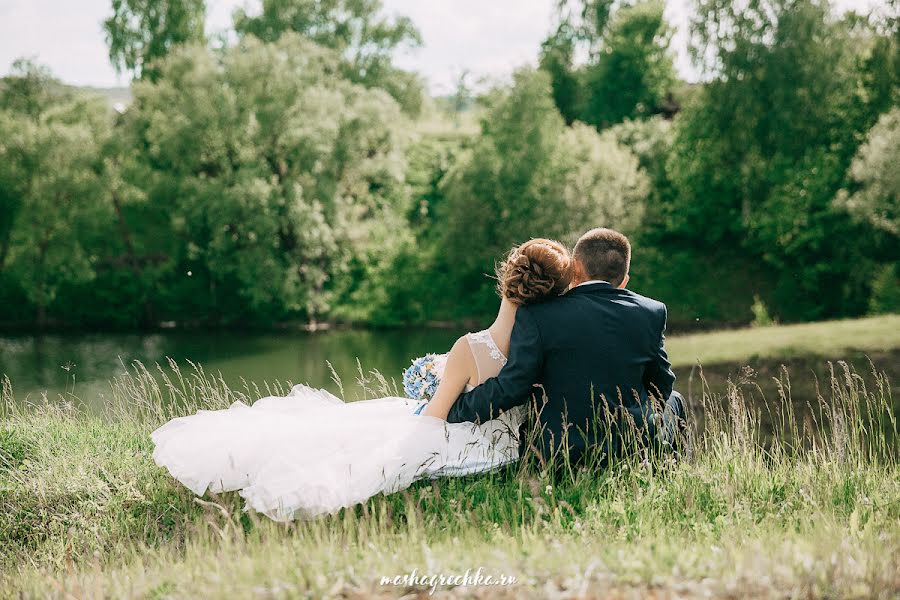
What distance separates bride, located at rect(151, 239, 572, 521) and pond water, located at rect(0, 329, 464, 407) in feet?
43.8

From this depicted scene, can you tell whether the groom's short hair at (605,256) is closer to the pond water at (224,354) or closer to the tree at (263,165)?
the pond water at (224,354)

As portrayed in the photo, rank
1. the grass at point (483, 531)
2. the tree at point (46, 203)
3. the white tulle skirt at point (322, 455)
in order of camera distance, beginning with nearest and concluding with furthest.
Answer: the grass at point (483, 531) → the white tulle skirt at point (322, 455) → the tree at point (46, 203)

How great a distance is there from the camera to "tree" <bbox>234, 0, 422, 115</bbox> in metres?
41.1

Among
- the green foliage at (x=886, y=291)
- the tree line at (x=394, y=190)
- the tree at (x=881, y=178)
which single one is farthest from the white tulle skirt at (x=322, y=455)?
the tree line at (x=394, y=190)

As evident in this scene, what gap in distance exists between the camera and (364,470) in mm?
4645

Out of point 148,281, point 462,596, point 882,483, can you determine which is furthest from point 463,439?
point 148,281

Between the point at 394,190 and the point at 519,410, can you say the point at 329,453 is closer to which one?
the point at 519,410

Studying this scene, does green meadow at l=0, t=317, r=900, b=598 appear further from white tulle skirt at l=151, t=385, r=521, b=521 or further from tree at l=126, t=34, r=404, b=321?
tree at l=126, t=34, r=404, b=321

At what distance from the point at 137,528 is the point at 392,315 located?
25.3m

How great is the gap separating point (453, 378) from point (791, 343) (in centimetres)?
1388

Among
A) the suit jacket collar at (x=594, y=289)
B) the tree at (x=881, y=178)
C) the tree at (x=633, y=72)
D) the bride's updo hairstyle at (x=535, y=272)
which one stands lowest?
the suit jacket collar at (x=594, y=289)

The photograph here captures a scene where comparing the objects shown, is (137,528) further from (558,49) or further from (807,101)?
(558,49)

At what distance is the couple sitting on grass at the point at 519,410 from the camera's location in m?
4.68

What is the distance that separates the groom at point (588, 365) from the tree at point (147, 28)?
35.4m
